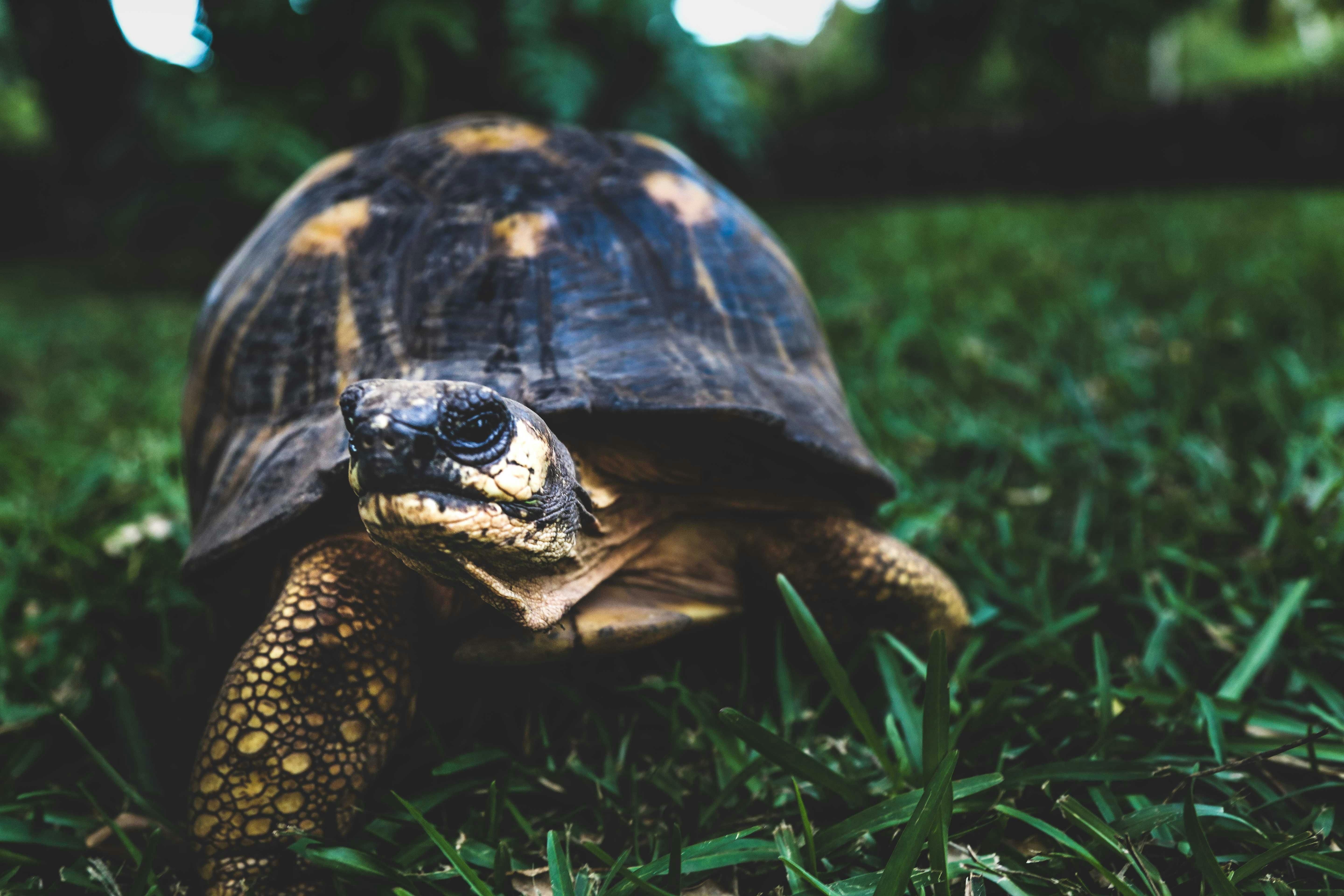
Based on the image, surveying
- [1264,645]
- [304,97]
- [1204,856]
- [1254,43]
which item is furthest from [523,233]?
[1254,43]

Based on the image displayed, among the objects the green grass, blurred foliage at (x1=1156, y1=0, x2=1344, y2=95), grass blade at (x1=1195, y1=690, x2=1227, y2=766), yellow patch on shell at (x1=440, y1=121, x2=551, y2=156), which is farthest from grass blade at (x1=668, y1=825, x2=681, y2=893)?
blurred foliage at (x1=1156, y1=0, x2=1344, y2=95)

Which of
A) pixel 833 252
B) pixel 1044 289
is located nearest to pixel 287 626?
pixel 1044 289

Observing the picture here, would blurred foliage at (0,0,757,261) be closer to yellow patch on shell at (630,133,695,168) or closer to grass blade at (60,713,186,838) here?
yellow patch on shell at (630,133,695,168)

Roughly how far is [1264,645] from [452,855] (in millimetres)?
1379

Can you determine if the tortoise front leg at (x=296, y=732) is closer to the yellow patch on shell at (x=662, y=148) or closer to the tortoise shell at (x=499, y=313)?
the tortoise shell at (x=499, y=313)

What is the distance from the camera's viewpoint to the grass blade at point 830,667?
1325 mm

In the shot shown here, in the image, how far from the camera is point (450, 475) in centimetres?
104

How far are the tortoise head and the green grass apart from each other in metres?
0.37

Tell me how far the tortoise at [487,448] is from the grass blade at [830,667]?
0.55ft

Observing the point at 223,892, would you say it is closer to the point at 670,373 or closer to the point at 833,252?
the point at 670,373

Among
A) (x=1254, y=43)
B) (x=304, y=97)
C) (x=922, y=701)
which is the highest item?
(x=1254, y=43)

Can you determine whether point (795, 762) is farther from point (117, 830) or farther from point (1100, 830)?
point (117, 830)

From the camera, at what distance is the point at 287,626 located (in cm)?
125

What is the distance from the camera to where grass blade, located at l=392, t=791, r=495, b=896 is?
1.08 metres
